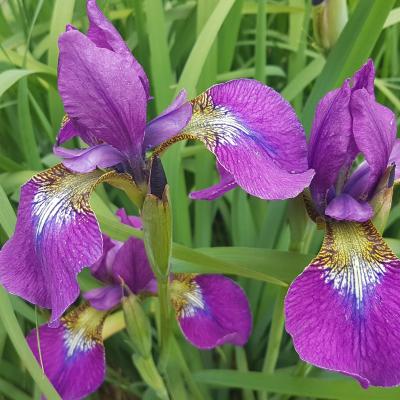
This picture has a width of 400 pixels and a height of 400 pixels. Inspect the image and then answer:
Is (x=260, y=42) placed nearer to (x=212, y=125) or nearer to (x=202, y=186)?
(x=202, y=186)

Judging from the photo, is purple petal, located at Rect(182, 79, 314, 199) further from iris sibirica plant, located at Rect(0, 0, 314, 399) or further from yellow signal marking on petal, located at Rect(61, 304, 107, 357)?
yellow signal marking on petal, located at Rect(61, 304, 107, 357)

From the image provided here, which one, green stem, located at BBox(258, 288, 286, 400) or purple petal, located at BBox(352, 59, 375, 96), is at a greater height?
purple petal, located at BBox(352, 59, 375, 96)

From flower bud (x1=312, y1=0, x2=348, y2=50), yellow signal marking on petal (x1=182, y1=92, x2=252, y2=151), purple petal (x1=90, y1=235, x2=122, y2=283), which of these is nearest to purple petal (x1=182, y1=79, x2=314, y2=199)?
yellow signal marking on petal (x1=182, y1=92, x2=252, y2=151)

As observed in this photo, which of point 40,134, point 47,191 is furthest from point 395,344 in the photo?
point 40,134

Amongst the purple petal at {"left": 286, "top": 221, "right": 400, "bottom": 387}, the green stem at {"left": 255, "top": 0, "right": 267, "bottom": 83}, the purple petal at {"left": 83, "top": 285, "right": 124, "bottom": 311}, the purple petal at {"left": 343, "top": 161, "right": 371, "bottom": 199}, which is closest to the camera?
the purple petal at {"left": 286, "top": 221, "right": 400, "bottom": 387}

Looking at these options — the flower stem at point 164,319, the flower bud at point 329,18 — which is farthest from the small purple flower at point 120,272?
the flower bud at point 329,18

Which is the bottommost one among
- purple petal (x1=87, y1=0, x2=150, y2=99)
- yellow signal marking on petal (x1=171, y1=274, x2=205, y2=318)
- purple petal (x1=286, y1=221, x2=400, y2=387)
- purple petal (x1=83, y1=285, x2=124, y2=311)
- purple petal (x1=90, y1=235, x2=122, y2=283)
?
yellow signal marking on petal (x1=171, y1=274, x2=205, y2=318)
